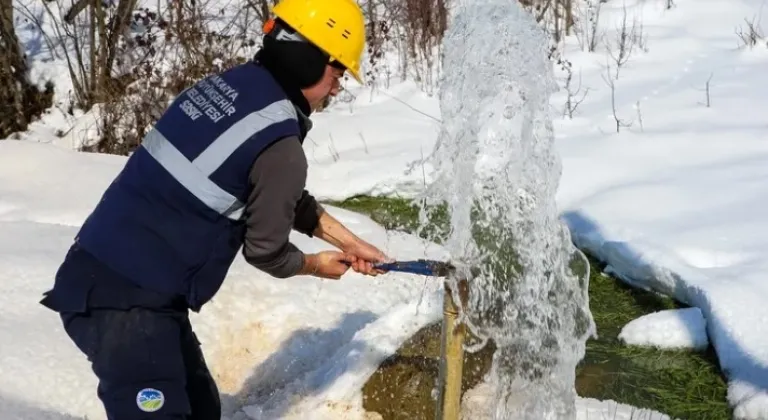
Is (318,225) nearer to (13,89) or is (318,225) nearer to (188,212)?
(188,212)

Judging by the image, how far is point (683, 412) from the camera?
3361mm

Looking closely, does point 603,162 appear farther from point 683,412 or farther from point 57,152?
point 57,152

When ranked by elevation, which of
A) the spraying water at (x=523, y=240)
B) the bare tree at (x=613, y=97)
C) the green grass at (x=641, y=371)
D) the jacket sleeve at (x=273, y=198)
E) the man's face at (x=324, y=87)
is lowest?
the green grass at (x=641, y=371)

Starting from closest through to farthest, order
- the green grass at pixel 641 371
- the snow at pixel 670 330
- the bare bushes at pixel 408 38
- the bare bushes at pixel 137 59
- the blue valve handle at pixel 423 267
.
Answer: the blue valve handle at pixel 423 267 → the green grass at pixel 641 371 → the snow at pixel 670 330 → the bare bushes at pixel 137 59 → the bare bushes at pixel 408 38

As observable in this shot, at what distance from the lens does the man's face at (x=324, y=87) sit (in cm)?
228

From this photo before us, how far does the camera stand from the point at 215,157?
213 cm

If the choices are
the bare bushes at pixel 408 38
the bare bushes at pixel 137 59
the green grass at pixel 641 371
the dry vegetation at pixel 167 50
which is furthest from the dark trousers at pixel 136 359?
the bare bushes at pixel 408 38

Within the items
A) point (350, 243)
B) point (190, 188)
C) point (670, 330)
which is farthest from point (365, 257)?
point (670, 330)

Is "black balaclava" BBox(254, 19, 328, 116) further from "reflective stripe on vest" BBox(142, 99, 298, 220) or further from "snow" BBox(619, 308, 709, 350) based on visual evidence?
"snow" BBox(619, 308, 709, 350)

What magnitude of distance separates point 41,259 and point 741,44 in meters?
5.49

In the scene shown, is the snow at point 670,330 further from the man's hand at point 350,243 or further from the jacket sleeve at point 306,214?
the jacket sleeve at point 306,214

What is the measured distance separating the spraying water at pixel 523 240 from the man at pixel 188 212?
96 centimetres

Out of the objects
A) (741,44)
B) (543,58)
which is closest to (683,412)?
(543,58)

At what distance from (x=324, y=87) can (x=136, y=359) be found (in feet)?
2.67
